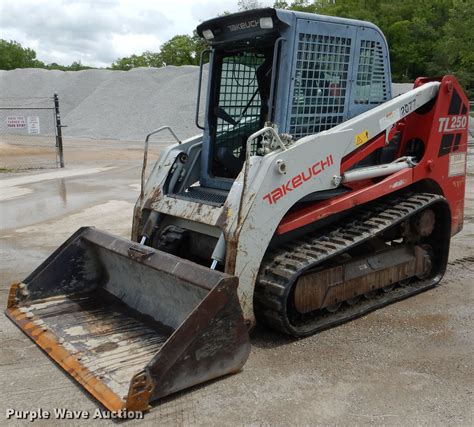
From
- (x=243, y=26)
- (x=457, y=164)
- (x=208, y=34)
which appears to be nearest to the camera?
(x=243, y=26)

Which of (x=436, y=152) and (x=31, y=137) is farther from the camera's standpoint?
(x=31, y=137)

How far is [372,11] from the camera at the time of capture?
57.9m

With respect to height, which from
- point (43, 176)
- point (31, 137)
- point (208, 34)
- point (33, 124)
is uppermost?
A: point (208, 34)

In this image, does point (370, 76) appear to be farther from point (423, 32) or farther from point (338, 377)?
point (423, 32)

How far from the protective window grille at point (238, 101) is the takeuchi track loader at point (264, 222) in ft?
0.04

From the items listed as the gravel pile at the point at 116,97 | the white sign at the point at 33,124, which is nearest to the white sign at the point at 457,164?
the white sign at the point at 33,124

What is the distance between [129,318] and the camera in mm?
4211

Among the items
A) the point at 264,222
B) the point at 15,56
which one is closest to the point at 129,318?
the point at 264,222

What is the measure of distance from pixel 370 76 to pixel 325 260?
1.82m

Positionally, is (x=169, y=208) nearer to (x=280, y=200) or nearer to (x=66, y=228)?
(x=280, y=200)

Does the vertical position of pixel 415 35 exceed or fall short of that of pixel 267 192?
it exceeds it

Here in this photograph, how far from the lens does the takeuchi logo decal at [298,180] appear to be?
156 inches

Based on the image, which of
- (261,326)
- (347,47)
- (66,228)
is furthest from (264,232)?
(66,228)

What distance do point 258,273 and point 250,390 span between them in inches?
34.2
